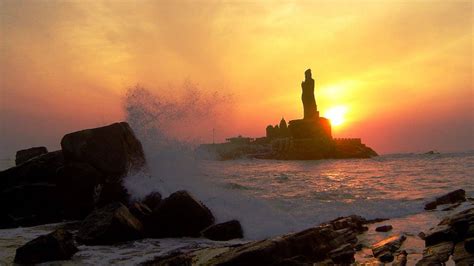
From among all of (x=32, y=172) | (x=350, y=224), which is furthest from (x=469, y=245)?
(x=32, y=172)

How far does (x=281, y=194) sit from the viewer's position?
19641 millimetres

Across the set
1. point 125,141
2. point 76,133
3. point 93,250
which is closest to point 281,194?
point 125,141

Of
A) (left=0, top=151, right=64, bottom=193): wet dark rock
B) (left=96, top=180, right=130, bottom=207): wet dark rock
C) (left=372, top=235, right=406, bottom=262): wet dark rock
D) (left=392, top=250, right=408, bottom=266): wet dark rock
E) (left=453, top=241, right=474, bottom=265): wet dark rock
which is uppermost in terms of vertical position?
(left=0, top=151, right=64, bottom=193): wet dark rock

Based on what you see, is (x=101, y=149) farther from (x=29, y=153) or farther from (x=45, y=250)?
(x=29, y=153)

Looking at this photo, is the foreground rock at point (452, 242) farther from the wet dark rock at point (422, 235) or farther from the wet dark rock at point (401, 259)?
the wet dark rock at point (422, 235)

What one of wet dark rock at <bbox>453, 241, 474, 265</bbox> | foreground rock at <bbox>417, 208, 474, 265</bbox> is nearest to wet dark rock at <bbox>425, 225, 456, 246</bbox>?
foreground rock at <bbox>417, 208, 474, 265</bbox>

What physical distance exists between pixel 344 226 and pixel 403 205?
231 inches

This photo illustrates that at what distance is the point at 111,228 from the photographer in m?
9.52

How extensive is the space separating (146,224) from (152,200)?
2.27m

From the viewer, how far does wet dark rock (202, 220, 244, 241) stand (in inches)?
401

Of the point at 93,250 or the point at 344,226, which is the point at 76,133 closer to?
the point at 93,250

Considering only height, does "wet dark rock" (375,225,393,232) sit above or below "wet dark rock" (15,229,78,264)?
below

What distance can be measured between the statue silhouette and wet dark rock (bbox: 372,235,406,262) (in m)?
130

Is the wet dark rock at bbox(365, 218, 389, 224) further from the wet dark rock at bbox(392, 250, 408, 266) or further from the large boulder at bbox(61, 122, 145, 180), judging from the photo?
the large boulder at bbox(61, 122, 145, 180)
